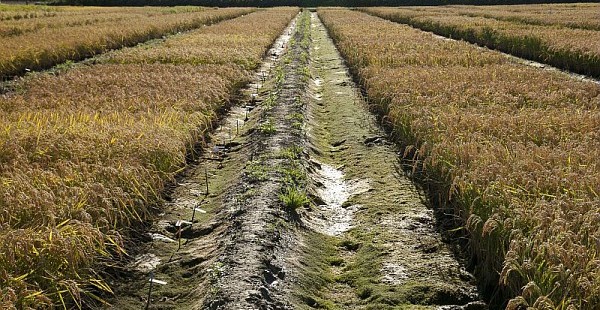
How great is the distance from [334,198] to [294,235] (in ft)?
5.00

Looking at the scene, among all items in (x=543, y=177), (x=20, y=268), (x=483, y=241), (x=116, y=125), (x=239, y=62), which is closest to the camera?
(x=20, y=268)

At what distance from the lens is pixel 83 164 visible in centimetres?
598

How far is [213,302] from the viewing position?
4.14 m

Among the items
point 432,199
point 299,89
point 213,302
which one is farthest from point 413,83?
point 213,302

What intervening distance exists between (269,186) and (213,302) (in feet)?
8.00


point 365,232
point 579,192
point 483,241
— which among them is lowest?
point 365,232

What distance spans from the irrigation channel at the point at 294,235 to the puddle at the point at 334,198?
2 centimetres

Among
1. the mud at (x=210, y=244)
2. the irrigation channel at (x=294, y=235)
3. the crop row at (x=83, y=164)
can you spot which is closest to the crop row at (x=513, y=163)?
the irrigation channel at (x=294, y=235)

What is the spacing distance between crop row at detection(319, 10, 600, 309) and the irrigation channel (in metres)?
0.43

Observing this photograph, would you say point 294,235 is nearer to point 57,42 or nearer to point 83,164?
point 83,164

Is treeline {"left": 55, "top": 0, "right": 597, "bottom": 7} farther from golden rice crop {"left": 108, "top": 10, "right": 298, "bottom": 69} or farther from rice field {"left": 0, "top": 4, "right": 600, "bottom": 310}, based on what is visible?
rice field {"left": 0, "top": 4, "right": 600, "bottom": 310}

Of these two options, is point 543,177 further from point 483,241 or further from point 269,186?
point 269,186

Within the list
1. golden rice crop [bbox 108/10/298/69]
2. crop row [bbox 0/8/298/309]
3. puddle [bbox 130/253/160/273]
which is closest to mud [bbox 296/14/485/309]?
puddle [bbox 130/253/160/273]

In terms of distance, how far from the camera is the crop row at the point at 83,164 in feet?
13.4
